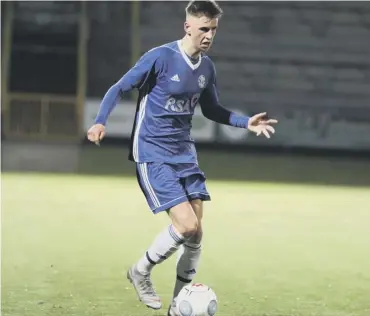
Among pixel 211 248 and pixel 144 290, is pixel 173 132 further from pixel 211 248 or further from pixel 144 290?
pixel 211 248

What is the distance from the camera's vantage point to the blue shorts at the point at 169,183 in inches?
158

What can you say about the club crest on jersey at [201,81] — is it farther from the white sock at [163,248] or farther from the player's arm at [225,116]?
the white sock at [163,248]

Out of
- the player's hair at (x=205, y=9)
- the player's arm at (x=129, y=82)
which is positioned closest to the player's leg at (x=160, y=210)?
the player's arm at (x=129, y=82)

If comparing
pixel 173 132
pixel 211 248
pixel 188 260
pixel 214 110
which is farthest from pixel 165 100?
pixel 211 248

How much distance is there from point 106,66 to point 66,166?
2930 mm

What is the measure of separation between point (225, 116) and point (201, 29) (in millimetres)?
512

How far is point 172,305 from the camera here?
4.04 meters

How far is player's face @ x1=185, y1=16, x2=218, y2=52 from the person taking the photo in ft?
13.0

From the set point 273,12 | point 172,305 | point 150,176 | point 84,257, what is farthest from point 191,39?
point 273,12

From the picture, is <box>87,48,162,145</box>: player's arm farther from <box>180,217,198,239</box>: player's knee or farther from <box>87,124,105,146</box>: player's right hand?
<box>180,217,198,239</box>: player's knee

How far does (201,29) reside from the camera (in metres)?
3.99

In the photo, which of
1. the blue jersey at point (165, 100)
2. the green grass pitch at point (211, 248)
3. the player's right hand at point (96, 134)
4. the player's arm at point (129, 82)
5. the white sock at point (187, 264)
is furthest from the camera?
the green grass pitch at point (211, 248)

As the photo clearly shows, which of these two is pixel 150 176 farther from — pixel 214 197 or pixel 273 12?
Answer: pixel 273 12

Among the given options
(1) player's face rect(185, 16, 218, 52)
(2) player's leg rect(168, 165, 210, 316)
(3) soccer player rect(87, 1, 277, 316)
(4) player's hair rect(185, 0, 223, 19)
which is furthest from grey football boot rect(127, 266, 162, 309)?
(4) player's hair rect(185, 0, 223, 19)
